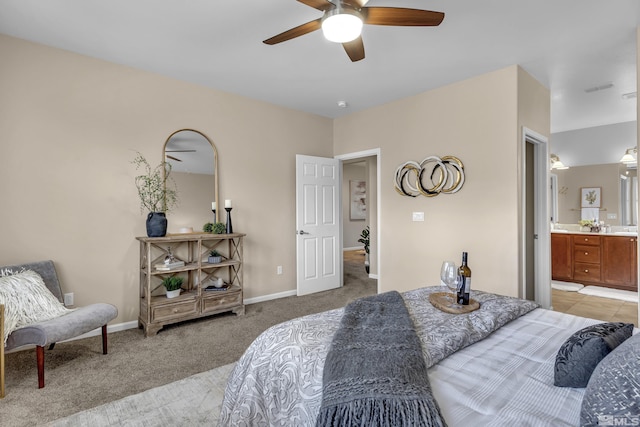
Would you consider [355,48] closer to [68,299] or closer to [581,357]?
[581,357]

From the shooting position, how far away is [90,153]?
3.16 meters

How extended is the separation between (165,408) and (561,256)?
5.89 meters

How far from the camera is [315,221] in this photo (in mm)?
4852

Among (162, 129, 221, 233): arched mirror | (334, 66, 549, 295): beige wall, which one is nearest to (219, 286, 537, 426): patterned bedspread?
(334, 66, 549, 295): beige wall

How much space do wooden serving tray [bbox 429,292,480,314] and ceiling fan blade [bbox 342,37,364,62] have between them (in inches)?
68.7

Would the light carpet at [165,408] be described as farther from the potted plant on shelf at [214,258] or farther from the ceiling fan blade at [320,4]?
the ceiling fan blade at [320,4]

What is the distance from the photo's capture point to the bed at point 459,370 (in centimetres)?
94

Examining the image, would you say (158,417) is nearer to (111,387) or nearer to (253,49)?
(111,387)

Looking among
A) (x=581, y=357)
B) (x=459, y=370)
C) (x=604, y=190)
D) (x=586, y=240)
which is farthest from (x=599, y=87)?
(x=459, y=370)

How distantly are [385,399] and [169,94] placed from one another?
3.79 metres

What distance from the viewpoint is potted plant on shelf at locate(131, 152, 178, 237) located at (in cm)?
329

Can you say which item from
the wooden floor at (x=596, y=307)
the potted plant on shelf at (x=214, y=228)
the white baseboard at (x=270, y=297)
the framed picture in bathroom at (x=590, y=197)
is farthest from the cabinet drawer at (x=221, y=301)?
the framed picture in bathroom at (x=590, y=197)

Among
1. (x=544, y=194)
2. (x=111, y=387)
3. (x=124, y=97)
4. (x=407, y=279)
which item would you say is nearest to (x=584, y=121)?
(x=544, y=194)

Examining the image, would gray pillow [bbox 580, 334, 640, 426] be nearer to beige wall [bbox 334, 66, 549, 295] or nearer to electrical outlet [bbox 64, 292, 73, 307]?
beige wall [bbox 334, 66, 549, 295]
